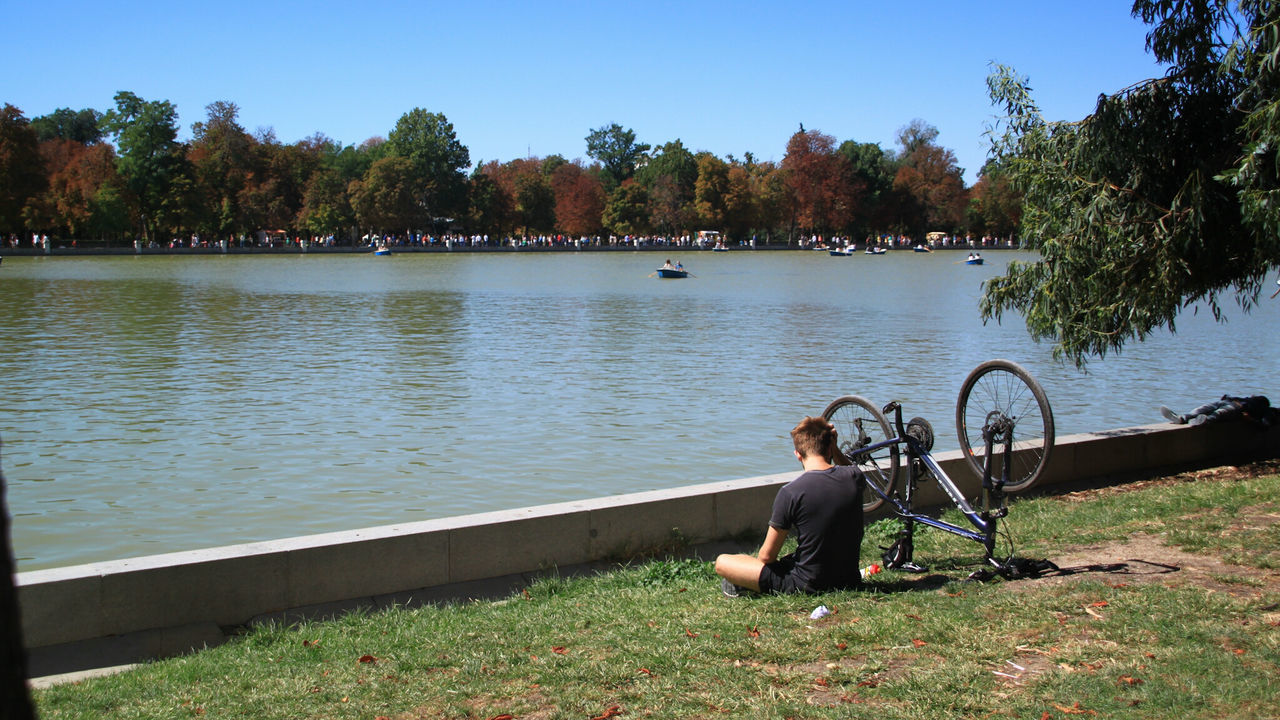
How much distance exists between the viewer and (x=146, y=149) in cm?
10419

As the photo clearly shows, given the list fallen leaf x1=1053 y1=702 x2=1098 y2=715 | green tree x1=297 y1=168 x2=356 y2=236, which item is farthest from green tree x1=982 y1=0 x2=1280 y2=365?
green tree x1=297 y1=168 x2=356 y2=236

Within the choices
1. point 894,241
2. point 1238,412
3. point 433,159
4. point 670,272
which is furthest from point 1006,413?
point 894,241

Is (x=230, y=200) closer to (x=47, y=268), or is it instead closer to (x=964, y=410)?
(x=47, y=268)

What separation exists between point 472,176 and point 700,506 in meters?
140

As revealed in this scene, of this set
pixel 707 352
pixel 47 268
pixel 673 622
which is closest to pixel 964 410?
pixel 673 622

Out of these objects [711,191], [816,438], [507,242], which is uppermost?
[711,191]

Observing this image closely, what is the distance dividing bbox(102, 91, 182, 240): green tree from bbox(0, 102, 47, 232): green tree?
936 centimetres

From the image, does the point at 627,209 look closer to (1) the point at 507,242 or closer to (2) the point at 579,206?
(2) the point at 579,206

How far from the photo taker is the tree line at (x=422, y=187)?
339 ft

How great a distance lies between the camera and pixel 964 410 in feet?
28.0

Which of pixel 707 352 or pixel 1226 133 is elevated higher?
pixel 1226 133

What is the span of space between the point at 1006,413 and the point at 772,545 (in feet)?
8.57

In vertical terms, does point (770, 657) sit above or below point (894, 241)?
below

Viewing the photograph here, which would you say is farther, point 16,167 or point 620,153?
point 620,153
